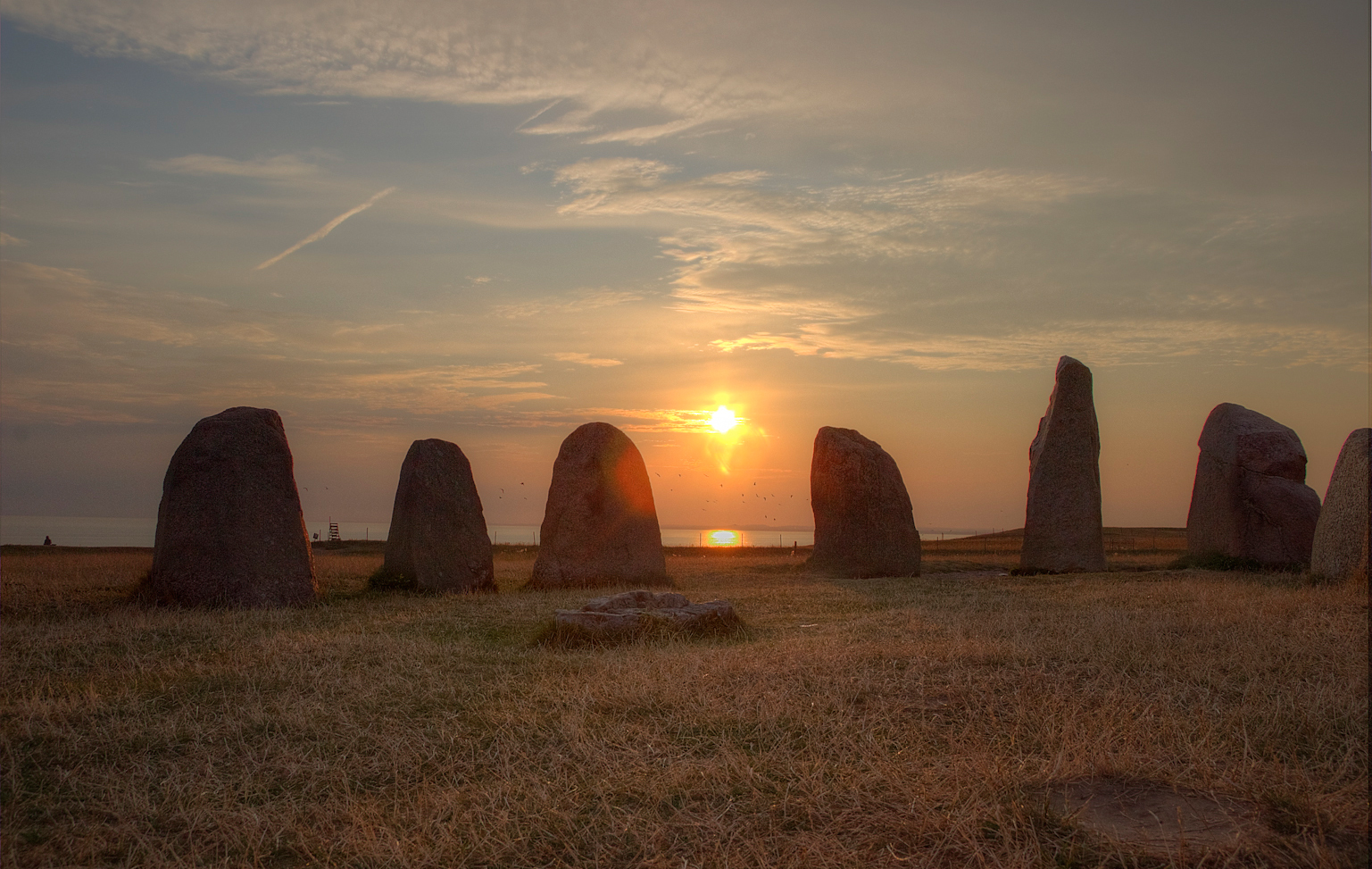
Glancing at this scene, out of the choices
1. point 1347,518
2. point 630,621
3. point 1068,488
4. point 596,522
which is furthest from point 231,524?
point 1347,518

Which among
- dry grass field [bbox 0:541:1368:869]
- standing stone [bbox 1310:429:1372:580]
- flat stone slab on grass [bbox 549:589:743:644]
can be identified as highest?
standing stone [bbox 1310:429:1372:580]

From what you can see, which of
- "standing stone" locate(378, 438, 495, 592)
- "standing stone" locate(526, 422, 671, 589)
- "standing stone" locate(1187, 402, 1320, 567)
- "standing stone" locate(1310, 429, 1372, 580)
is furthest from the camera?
"standing stone" locate(526, 422, 671, 589)

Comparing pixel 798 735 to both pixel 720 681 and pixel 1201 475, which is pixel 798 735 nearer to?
pixel 720 681

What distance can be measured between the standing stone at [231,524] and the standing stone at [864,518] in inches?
386

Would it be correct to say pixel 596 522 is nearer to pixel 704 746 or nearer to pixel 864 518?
pixel 864 518

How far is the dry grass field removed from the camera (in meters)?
3.66

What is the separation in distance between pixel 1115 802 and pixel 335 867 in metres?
3.23

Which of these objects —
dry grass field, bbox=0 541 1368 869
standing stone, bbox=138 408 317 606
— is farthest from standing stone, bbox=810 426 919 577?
standing stone, bbox=138 408 317 606

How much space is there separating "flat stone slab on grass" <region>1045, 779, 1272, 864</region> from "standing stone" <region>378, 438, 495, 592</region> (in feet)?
37.5

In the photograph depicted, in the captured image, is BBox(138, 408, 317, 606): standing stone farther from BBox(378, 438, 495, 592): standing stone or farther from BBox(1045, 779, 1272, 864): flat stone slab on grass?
BBox(1045, 779, 1272, 864): flat stone slab on grass

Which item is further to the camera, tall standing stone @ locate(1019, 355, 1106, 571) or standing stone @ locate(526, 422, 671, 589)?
tall standing stone @ locate(1019, 355, 1106, 571)

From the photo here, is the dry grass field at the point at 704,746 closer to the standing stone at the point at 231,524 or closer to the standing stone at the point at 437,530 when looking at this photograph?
Answer: the standing stone at the point at 231,524

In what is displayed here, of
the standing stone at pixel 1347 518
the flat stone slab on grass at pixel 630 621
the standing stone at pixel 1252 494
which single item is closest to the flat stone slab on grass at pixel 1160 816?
the flat stone slab on grass at pixel 630 621

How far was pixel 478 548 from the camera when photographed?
14.7 metres
